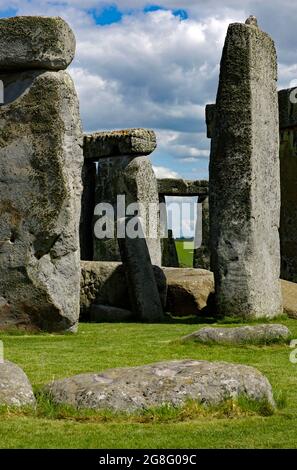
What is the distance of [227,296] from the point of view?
13703mm

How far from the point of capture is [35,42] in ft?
38.1

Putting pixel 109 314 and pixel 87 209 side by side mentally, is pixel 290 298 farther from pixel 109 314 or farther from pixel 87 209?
pixel 87 209

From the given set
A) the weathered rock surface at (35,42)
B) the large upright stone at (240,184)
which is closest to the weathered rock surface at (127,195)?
the large upright stone at (240,184)

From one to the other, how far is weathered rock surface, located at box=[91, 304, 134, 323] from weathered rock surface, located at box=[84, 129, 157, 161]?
5.06 metres

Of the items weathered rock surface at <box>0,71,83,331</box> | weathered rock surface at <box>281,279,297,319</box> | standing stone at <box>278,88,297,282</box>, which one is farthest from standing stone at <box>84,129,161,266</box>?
weathered rock surface at <box>0,71,83,331</box>

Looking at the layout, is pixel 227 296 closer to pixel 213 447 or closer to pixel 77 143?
pixel 77 143

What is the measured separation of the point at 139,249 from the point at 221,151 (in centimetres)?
207

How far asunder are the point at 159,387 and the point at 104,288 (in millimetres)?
8670

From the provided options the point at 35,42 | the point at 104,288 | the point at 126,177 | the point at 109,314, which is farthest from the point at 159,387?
the point at 126,177

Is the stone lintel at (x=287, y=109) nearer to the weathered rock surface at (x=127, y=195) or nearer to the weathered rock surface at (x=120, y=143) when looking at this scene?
the weathered rock surface at (x=120, y=143)

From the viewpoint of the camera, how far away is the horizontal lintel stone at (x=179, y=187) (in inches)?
1003

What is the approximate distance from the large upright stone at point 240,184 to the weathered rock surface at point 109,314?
147cm

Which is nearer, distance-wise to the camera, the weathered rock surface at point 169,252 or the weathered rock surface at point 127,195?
the weathered rock surface at point 127,195

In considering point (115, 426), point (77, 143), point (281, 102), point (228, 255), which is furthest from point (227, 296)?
point (115, 426)
